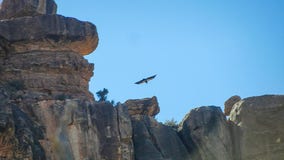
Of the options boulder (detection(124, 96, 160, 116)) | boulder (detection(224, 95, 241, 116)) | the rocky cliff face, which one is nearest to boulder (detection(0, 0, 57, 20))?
the rocky cliff face

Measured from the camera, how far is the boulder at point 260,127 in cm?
3409

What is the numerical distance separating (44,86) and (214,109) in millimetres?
10477

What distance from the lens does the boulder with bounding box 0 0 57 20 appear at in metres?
38.9

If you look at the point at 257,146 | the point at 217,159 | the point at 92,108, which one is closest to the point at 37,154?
the point at 92,108

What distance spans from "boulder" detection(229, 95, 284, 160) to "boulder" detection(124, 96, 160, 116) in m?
5.39

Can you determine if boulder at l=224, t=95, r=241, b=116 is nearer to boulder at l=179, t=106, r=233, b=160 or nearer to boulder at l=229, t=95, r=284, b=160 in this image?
boulder at l=229, t=95, r=284, b=160

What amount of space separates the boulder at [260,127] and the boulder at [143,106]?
212 inches

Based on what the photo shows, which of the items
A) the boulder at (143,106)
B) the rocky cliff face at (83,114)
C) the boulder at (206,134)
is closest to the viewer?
the rocky cliff face at (83,114)

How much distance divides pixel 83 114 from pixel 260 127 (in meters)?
11.6

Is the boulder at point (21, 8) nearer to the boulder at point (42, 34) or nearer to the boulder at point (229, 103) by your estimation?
the boulder at point (42, 34)

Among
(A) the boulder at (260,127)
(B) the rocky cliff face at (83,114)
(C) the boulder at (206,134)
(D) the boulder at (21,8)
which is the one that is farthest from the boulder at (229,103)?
(D) the boulder at (21,8)

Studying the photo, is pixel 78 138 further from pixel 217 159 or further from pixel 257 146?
pixel 257 146

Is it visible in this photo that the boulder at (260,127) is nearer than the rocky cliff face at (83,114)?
No

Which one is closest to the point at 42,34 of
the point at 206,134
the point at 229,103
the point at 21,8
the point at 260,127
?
the point at 21,8
